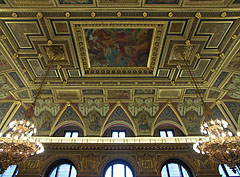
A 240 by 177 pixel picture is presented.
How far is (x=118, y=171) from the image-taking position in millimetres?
9438

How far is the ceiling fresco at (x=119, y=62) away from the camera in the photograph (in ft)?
22.3

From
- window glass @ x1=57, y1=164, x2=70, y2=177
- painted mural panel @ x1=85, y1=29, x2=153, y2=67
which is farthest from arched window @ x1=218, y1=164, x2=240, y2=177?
window glass @ x1=57, y1=164, x2=70, y2=177

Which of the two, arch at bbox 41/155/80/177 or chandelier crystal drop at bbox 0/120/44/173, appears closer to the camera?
chandelier crystal drop at bbox 0/120/44/173

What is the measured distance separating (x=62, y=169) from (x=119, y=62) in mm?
6709

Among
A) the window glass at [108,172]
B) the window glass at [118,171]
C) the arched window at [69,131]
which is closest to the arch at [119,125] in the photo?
the arched window at [69,131]

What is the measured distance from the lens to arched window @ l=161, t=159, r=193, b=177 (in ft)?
30.7

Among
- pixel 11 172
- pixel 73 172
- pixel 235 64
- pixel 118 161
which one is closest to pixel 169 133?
pixel 118 161

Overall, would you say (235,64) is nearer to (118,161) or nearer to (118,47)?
(118,47)

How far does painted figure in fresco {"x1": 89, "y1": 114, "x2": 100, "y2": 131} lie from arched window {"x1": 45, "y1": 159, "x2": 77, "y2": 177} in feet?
7.65

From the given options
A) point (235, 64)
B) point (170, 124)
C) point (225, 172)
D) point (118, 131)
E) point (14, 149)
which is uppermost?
point (235, 64)

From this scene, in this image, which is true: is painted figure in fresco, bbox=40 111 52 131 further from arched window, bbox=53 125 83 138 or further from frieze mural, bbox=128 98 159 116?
Answer: frieze mural, bbox=128 98 159 116

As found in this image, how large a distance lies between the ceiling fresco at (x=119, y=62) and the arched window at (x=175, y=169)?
2.09 m

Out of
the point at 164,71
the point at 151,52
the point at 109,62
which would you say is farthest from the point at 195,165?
the point at 109,62

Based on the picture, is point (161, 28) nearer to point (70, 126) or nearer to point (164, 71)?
point (164, 71)
